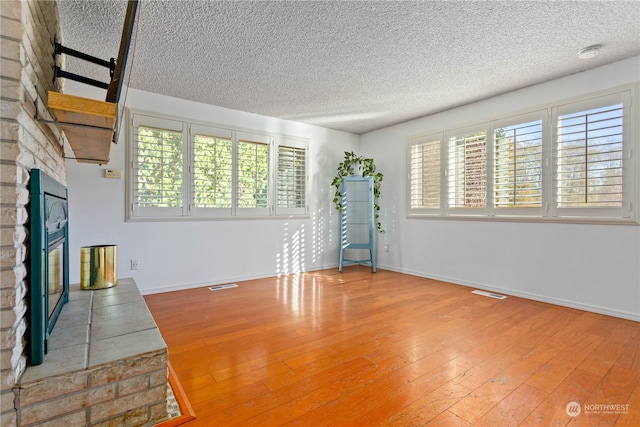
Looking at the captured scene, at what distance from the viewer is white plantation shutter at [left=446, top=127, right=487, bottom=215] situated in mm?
3754

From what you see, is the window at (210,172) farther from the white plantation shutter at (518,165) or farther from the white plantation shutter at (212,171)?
the white plantation shutter at (518,165)

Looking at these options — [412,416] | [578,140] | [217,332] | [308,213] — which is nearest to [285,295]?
[217,332]

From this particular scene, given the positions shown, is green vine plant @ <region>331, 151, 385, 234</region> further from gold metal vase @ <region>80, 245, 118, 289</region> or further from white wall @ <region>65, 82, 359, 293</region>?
gold metal vase @ <region>80, 245, 118, 289</region>

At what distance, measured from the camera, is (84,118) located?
1.38 metres

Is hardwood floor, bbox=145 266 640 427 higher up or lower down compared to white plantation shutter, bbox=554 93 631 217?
lower down

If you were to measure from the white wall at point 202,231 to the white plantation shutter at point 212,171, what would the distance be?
15cm

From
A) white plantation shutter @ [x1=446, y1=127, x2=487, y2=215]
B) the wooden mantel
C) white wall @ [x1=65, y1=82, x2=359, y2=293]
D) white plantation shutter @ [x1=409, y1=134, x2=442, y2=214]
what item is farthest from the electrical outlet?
white plantation shutter @ [x1=446, y1=127, x2=487, y2=215]

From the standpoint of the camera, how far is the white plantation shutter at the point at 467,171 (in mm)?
3754

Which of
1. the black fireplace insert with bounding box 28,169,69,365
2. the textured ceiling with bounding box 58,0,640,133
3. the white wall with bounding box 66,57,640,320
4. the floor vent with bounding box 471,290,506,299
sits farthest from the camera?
the floor vent with bounding box 471,290,506,299

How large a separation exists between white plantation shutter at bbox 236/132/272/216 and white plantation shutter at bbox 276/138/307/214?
197 millimetres

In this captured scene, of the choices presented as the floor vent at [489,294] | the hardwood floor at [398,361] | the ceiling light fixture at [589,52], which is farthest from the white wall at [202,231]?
the ceiling light fixture at [589,52]

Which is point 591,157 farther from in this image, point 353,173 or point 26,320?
point 26,320

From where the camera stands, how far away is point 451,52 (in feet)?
8.55

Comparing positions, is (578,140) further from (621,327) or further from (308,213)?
(308,213)
